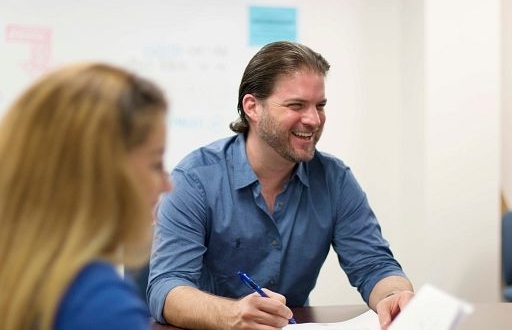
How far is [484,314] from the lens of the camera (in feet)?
5.59

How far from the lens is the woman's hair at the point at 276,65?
2041 millimetres

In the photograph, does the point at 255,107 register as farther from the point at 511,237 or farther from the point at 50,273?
the point at 511,237

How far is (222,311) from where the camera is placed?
1.51 metres

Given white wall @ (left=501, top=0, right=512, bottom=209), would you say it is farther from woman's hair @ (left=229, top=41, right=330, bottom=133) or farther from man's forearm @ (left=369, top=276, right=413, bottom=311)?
man's forearm @ (left=369, top=276, right=413, bottom=311)

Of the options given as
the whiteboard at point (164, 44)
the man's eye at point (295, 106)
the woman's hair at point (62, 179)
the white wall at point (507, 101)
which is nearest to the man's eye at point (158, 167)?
the woman's hair at point (62, 179)

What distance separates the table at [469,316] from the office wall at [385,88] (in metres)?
1.53

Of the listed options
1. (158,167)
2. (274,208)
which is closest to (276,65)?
(274,208)

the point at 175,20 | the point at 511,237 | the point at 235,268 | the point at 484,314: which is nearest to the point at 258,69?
the point at 235,268

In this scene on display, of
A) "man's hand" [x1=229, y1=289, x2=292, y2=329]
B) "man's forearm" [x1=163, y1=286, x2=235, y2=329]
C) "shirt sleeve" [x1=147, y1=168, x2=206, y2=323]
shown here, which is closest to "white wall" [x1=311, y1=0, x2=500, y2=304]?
"shirt sleeve" [x1=147, y1=168, x2=206, y2=323]

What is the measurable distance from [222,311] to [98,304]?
2.62ft

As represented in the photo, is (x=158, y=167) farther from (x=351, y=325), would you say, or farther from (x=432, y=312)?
(x=351, y=325)

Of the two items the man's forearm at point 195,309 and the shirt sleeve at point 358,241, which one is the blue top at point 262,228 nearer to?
the shirt sleeve at point 358,241

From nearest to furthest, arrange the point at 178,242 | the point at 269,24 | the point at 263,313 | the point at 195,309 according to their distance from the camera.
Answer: the point at 263,313 → the point at 195,309 → the point at 178,242 → the point at 269,24

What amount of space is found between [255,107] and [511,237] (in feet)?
5.83
